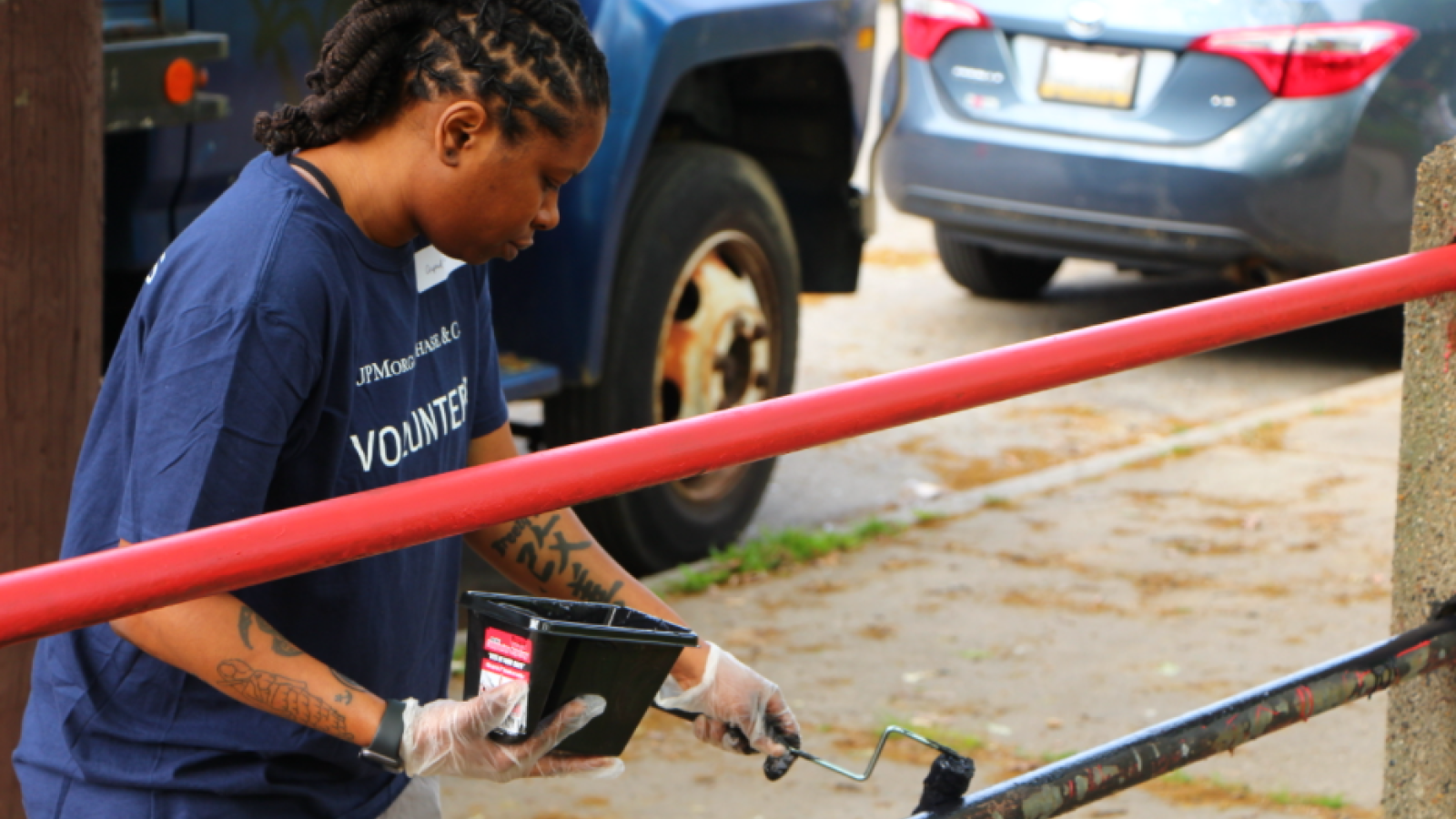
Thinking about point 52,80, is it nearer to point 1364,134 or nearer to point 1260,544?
point 1260,544

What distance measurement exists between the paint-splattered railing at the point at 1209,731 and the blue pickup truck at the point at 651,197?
2.16m

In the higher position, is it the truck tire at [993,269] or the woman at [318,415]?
the woman at [318,415]

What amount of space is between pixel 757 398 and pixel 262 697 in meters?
3.43

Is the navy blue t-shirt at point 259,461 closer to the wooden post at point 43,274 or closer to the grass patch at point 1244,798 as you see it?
the wooden post at point 43,274

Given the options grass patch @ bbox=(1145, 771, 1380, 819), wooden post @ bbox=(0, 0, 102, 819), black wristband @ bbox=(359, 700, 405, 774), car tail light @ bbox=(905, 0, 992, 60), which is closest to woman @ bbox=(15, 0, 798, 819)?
black wristband @ bbox=(359, 700, 405, 774)

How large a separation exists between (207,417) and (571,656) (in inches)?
15.5

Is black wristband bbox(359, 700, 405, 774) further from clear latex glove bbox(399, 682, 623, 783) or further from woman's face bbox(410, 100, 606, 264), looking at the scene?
woman's face bbox(410, 100, 606, 264)

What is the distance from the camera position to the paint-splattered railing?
180cm

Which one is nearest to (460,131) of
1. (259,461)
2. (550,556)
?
(259,461)

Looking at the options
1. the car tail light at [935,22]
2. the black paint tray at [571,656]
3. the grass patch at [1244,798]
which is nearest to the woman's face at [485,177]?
the black paint tray at [571,656]

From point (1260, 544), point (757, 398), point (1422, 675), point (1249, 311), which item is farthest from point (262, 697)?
point (1260, 544)

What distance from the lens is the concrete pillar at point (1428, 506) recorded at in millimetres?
2262

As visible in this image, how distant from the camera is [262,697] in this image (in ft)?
5.21

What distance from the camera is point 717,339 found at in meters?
4.77
